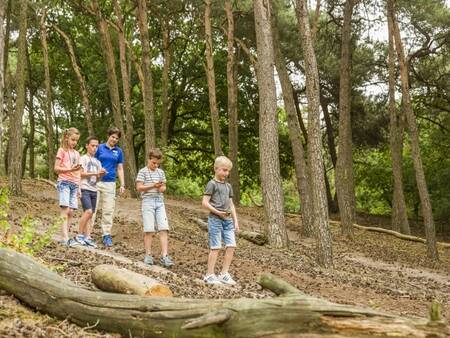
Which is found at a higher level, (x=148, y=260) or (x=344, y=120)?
(x=344, y=120)

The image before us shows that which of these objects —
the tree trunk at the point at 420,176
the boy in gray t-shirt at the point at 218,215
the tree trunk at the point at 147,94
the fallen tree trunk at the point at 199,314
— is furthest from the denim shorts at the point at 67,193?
the tree trunk at the point at 420,176

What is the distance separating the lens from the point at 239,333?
4.23 metres

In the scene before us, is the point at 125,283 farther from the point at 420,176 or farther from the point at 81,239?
the point at 420,176

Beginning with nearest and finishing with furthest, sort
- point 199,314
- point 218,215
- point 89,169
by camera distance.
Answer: point 199,314 < point 218,215 < point 89,169

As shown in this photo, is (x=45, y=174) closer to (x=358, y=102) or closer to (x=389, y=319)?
(x=358, y=102)

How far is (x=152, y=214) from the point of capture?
864 centimetres

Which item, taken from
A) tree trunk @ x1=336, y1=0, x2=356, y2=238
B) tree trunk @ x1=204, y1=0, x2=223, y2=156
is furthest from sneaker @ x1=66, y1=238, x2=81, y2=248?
tree trunk @ x1=204, y1=0, x2=223, y2=156

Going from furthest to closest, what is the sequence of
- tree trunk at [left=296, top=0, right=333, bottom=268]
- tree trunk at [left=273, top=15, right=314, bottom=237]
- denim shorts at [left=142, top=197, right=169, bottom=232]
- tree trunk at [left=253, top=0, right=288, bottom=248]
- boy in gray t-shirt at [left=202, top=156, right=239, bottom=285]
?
1. tree trunk at [left=273, top=15, right=314, bottom=237]
2. tree trunk at [left=253, top=0, right=288, bottom=248]
3. tree trunk at [left=296, top=0, right=333, bottom=268]
4. denim shorts at [left=142, top=197, right=169, bottom=232]
5. boy in gray t-shirt at [left=202, top=156, right=239, bottom=285]

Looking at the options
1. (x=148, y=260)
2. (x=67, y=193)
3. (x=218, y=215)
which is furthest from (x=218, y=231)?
(x=67, y=193)

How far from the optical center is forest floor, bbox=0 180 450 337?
6492 mm

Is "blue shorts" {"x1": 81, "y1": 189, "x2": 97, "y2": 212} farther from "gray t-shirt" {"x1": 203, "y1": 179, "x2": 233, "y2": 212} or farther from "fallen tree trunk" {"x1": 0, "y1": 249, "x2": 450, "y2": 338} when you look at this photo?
"fallen tree trunk" {"x1": 0, "y1": 249, "x2": 450, "y2": 338}

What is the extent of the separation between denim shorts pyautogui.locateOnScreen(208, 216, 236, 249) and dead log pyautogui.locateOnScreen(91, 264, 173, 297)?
1.76m

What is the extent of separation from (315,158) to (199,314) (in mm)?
7347

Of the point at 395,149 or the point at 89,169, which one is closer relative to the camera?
the point at 89,169
